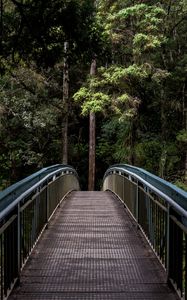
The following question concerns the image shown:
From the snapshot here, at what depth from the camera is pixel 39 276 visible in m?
5.61

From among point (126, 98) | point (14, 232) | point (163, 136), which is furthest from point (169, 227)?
point (163, 136)

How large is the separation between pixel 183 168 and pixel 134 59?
623 centimetres

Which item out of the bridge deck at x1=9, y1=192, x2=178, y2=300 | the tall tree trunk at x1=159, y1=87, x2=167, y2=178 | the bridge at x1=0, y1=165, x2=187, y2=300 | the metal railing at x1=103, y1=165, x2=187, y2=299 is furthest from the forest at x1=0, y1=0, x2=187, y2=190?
the metal railing at x1=103, y1=165, x2=187, y2=299

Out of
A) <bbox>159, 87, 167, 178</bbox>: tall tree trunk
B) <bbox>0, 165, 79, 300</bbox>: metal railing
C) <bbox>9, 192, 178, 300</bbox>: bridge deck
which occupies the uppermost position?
<bbox>159, 87, 167, 178</bbox>: tall tree trunk

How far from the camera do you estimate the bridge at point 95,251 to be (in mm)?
4824

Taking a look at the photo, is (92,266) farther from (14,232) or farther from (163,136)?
(163,136)

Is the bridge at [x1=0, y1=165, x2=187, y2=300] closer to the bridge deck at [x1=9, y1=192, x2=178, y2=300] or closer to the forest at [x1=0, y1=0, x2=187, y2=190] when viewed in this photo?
the bridge deck at [x1=9, y1=192, x2=178, y2=300]

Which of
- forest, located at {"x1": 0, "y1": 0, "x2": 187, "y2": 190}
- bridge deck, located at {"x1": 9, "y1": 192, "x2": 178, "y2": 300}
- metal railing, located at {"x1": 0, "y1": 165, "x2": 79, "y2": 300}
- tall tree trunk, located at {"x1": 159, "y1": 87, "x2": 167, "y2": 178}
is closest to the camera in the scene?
metal railing, located at {"x1": 0, "y1": 165, "x2": 79, "y2": 300}

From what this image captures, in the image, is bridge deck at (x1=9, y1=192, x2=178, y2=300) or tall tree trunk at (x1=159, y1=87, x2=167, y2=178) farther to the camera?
tall tree trunk at (x1=159, y1=87, x2=167, y2=178)

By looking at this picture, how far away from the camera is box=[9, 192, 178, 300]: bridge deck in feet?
16.4

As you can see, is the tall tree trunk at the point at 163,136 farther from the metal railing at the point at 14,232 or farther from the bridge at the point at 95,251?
the metal railing at the point at 14,232

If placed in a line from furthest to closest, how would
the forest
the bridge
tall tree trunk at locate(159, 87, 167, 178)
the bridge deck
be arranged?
tall tree trunk at locate(159, 87, 167, 178) < the forest < the bridge deck < the bridge

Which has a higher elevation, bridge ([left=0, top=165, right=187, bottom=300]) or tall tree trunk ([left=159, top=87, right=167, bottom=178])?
tall tree trunk ([left=159, top=87, right=167, bottom=178])

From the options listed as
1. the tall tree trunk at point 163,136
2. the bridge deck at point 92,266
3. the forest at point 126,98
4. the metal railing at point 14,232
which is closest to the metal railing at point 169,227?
the bridge deck at point 92,266
